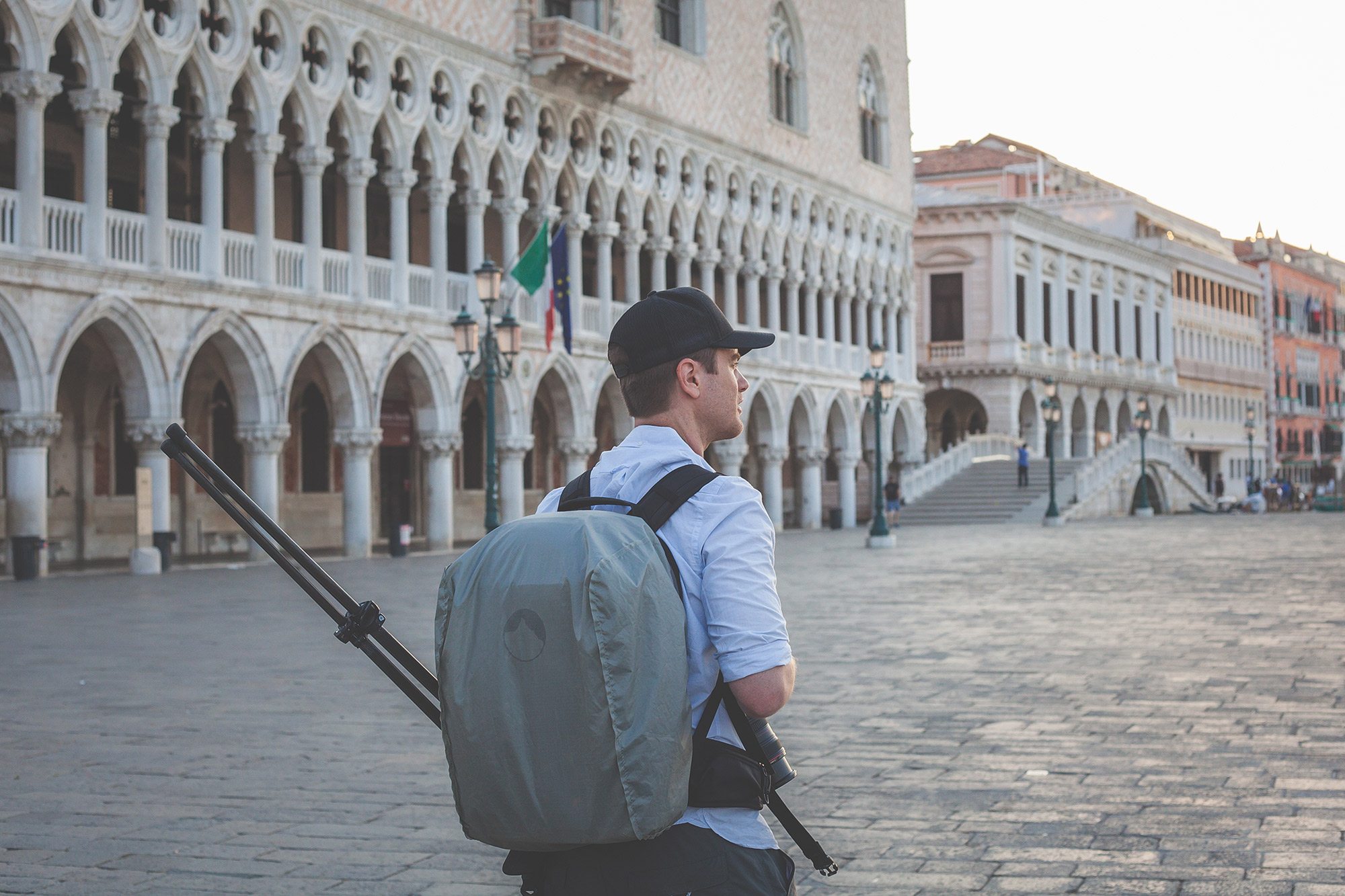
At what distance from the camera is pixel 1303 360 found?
9100cm

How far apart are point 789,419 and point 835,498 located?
243 inches

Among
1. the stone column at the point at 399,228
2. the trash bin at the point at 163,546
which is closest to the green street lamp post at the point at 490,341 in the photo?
the trash bin at the point at 163,546

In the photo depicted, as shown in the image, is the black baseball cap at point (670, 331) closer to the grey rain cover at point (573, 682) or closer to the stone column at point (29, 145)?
the grey rain cover at point (573, 682)

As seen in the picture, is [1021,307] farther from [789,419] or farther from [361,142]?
[361,142]

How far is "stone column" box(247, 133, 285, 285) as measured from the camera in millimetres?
25500

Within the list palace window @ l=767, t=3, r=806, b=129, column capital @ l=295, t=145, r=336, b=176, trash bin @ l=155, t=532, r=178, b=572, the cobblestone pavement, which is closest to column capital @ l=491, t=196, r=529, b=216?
column capital @ l=295, t=145, r=336, b=176

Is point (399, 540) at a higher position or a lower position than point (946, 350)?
lower

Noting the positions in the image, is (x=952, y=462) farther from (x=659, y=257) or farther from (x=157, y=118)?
(x=157, y=118)

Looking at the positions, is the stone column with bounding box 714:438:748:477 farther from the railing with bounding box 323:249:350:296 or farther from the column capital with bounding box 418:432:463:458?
the railing with bounding box 323:249:350:296

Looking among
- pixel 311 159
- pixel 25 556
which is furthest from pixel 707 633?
pixel 311 159

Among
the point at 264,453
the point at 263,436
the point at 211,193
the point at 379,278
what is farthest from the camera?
the point at 379,278

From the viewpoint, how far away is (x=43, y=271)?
21562mm

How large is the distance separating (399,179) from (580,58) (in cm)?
500

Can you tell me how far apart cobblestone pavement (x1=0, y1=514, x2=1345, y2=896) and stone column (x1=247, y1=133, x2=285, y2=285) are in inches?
422
